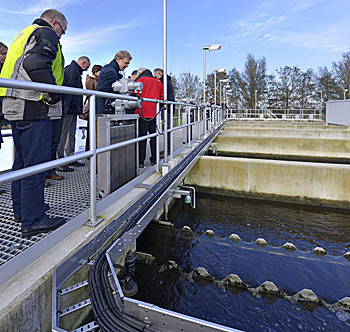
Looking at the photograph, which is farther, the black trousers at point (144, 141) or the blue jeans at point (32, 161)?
the black trousers at point (144, 141)

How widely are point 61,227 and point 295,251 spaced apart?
3467mm

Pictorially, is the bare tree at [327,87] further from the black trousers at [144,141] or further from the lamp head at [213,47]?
the black trousers at [144,141]

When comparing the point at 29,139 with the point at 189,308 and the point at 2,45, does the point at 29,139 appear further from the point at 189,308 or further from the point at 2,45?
the point at 2,45

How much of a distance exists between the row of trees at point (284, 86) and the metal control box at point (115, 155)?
38444mm

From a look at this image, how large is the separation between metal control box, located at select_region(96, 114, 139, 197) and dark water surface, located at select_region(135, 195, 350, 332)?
1.13m

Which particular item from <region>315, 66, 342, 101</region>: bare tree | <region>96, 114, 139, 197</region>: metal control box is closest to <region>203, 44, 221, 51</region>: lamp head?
<region>96, 114, 139, 197</region>: metal control box

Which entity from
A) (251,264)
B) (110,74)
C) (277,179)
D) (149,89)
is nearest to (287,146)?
(277,179)

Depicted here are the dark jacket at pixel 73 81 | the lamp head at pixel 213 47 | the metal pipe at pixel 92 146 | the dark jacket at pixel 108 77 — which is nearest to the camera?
the metal pipe at pixel 92 146

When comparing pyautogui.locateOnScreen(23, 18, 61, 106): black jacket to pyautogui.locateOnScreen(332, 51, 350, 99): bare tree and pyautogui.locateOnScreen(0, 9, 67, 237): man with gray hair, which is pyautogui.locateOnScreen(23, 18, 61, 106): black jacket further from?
pyautogui.locateOnScreen(332, 51, 350, 99): bare tree

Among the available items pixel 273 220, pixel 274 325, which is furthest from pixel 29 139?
pixel 273 220

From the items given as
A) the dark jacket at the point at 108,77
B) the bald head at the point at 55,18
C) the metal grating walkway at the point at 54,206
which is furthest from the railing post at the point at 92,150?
the dark jacket at the point at 108,77

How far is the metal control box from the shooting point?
3.12 meters

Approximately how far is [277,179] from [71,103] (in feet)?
15.3

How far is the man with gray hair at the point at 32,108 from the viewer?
6.98 ft
